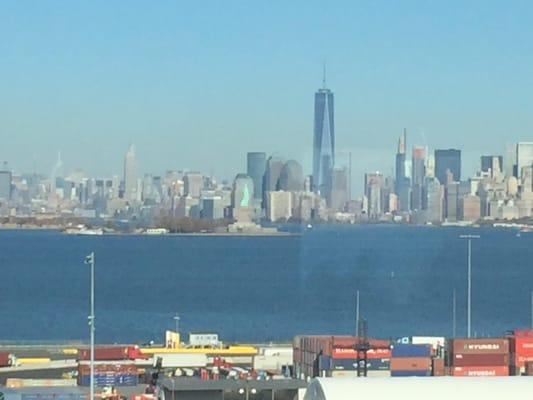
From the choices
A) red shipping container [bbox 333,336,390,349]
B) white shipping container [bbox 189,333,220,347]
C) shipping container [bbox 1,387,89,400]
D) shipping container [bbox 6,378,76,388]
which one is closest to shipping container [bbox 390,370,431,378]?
red shipping container [bbox 333,336,390,349]

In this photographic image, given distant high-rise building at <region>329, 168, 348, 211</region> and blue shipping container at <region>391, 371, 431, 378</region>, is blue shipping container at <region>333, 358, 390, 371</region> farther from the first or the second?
distant high-rise building at <region>329, 168, 348, 211</region>

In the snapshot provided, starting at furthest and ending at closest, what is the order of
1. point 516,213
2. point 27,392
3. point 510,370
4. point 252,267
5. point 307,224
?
point 516,213
point 307,224
point 252,267
point 510,370
point 27,392

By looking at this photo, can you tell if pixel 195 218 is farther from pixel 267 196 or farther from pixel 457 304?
pixel 457 304

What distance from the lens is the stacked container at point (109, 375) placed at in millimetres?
10133

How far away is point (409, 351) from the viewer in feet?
33.1

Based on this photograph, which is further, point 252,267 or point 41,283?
point 252,267

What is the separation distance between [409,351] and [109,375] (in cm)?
226

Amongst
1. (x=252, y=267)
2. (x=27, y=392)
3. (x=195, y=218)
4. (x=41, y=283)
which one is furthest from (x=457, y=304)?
(x=195, y=218)

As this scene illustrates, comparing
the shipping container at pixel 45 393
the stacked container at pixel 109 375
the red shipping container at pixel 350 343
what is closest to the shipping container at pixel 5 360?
the stacked container at pixel 109 375

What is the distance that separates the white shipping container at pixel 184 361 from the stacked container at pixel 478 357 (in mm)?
2147

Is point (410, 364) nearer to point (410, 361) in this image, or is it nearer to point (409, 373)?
point (410, 361)

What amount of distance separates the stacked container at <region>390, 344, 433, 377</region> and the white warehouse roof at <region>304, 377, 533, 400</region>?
152 inches

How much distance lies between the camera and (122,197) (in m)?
60.2

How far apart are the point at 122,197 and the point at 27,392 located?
51.3 m
